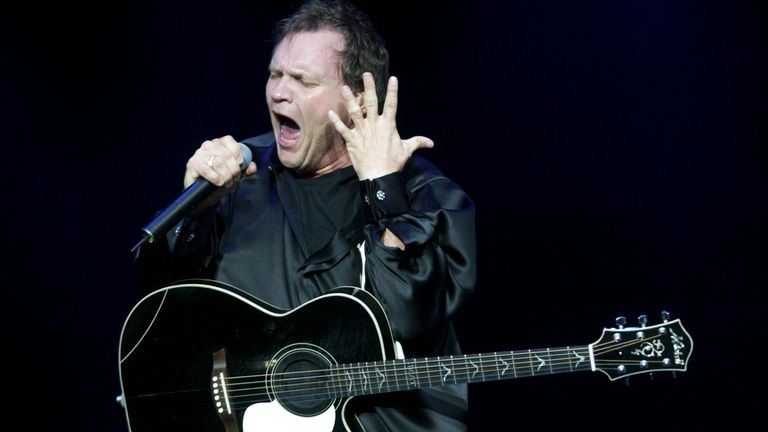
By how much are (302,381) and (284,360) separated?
68 mm

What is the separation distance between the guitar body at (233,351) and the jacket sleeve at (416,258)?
0.10 m

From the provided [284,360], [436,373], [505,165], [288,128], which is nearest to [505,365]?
[436,373]

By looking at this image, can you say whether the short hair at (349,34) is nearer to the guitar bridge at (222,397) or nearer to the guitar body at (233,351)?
the guitar body at (233,351)

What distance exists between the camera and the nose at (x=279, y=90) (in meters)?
2.64

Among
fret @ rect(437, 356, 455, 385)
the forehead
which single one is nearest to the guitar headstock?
fret @ rect(437, 356, 455, 385)

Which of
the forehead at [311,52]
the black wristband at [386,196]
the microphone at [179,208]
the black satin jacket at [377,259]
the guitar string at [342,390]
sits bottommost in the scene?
the guitar string at [342,390]

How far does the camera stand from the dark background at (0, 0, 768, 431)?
3.31 meters

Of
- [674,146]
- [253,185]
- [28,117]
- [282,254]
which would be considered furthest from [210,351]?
[674,146]

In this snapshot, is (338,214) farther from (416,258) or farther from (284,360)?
(284,360)

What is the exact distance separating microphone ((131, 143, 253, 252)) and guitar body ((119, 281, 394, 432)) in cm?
23

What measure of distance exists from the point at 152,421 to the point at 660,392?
6.21 feet

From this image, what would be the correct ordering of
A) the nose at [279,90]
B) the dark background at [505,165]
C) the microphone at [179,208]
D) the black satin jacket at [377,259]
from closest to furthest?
the microphone at [179,208] < the black satin jacket at [377,259] < the nose at [279,90] < the dark background at [505,165]

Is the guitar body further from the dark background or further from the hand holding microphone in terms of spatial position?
the dark background

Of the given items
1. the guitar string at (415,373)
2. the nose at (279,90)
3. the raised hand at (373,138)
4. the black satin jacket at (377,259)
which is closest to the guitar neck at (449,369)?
the guitar string at (415,373)
